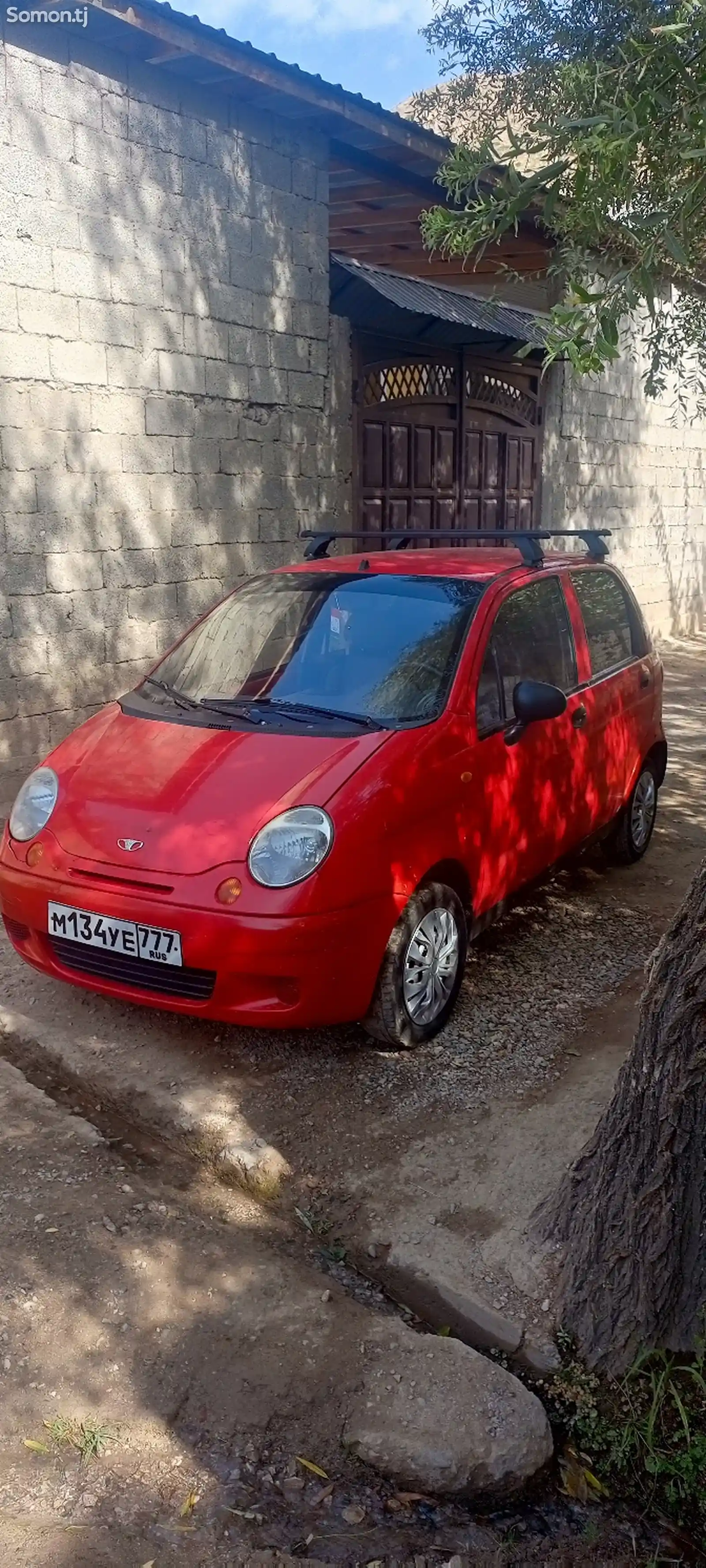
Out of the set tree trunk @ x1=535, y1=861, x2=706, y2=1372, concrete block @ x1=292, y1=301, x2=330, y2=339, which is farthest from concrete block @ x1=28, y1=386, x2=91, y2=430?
tree trunk @ x1=535, y1=861, x2=706, y2=1372

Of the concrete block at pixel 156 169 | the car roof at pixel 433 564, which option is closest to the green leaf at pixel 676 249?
the car roof at pixel 433 564

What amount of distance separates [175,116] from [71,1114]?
618cm

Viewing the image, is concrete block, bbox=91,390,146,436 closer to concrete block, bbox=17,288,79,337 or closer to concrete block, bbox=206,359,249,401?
concrete block, bbox=17,288,79,337

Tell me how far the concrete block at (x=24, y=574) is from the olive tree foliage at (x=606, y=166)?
2.82m

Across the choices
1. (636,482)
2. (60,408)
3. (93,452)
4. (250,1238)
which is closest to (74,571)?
(93,452)

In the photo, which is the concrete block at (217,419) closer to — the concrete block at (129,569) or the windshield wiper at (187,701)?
the concrete block at (129,569)

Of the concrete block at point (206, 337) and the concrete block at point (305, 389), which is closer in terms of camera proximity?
the concrete block at point (206, 337)

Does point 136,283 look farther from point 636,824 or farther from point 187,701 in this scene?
point 636,824

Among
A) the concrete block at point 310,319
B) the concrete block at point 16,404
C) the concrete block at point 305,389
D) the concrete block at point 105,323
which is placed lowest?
the concrete block at point 16,404

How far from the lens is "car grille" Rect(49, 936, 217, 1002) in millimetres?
3709

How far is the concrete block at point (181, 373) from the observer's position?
24.2 ft

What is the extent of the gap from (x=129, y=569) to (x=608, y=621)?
314 cm

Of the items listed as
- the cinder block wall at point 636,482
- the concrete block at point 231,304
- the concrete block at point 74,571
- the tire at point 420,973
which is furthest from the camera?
the cinder block wall at point 636,482

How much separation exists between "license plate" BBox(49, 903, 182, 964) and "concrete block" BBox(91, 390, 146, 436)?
13.1 ft
